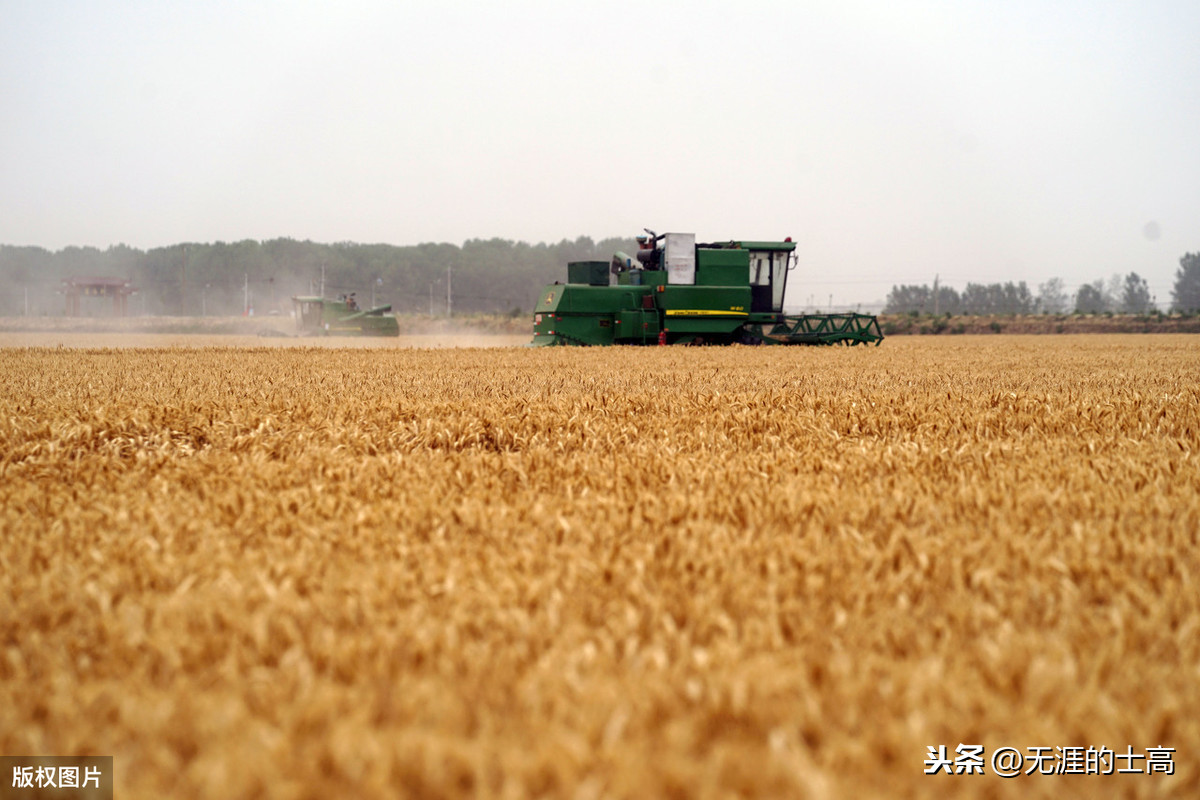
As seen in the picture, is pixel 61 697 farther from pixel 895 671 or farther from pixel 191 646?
pixel 895 671

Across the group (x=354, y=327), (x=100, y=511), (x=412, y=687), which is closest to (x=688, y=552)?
(x=412, y=687)

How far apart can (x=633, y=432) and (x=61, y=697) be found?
14.1 feet

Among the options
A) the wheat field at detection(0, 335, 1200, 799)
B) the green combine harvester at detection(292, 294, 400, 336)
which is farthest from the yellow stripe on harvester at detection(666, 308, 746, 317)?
the green combine harvester at detection(292, 294, 400, 336)

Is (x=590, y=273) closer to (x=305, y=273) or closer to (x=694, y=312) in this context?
(x=694, y=312)

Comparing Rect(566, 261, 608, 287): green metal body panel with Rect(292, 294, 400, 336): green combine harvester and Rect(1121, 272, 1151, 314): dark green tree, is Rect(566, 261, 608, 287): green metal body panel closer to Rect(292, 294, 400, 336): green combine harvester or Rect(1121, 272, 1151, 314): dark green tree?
Rect(292, 294, 400, 336): green combine harvester

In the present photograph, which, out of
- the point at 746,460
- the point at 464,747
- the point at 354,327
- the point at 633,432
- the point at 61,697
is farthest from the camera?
the point at 354,327

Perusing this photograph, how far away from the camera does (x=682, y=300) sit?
22.2 m

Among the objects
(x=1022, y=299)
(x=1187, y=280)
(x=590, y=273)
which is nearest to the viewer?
(x=590, y=273)

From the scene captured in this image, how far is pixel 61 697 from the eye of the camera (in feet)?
5.86

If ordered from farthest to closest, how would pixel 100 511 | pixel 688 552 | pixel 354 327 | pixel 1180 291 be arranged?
pixel 1180 291 → pixel 354 327 → pixel 100 511 → pixel 688 552

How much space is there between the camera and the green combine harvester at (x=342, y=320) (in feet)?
123

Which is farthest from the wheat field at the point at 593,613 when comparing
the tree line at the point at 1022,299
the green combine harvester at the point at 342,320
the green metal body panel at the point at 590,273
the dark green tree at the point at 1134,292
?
the dark green tree at the point at 1134,292

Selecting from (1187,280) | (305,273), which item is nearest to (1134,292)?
(1187,280)

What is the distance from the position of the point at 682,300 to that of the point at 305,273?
10845cm
